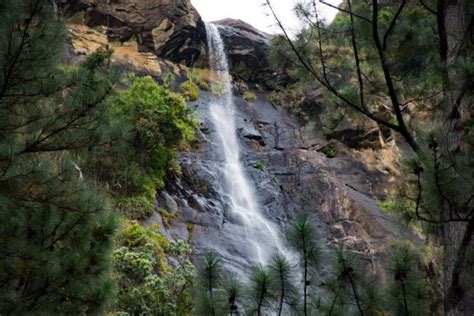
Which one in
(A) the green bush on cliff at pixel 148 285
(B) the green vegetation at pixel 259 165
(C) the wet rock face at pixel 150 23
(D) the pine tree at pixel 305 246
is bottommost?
(A) the green bush on cliff at pixel 148 285

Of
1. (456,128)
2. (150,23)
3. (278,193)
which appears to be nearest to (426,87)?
(456,128)

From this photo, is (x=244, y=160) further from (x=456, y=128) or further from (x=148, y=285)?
(x=456, y=128)

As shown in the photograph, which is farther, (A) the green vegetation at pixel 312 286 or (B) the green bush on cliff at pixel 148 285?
(B) the green bush on cliff at pixel 148 285

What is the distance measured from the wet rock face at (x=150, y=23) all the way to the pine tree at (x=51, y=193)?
14.2 m

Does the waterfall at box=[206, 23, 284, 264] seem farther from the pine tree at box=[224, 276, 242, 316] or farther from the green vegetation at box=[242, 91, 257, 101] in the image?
the pine tree at box=[224, 276, 242, 316]

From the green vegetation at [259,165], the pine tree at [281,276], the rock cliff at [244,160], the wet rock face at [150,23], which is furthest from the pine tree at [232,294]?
the wet rock face at [150,23]

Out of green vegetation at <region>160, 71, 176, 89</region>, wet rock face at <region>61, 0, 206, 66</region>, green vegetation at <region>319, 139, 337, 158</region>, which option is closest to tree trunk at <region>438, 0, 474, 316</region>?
green vegetation at <region>160, 71, 176, 89</region>

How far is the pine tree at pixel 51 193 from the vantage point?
3.39 meters

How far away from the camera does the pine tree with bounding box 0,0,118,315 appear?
3395mm

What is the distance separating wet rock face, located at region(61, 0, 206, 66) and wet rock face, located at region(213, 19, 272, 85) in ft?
5.56

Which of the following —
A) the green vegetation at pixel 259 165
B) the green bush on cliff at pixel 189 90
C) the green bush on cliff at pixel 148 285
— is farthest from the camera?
the green bush on cliff at pixel 189 90

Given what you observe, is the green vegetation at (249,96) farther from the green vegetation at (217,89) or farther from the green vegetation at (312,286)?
the green vegetation at (312,286)

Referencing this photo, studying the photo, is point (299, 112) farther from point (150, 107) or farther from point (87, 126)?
point (87, 126)

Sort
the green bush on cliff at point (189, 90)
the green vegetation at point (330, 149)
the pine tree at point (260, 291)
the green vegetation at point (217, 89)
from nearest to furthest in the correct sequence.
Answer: the pine tree at point (260, 291)
the green vegetation at point (330, 149)
the green bush on cliff at point (189, 90)
the green vegetation at point (217, 89)
